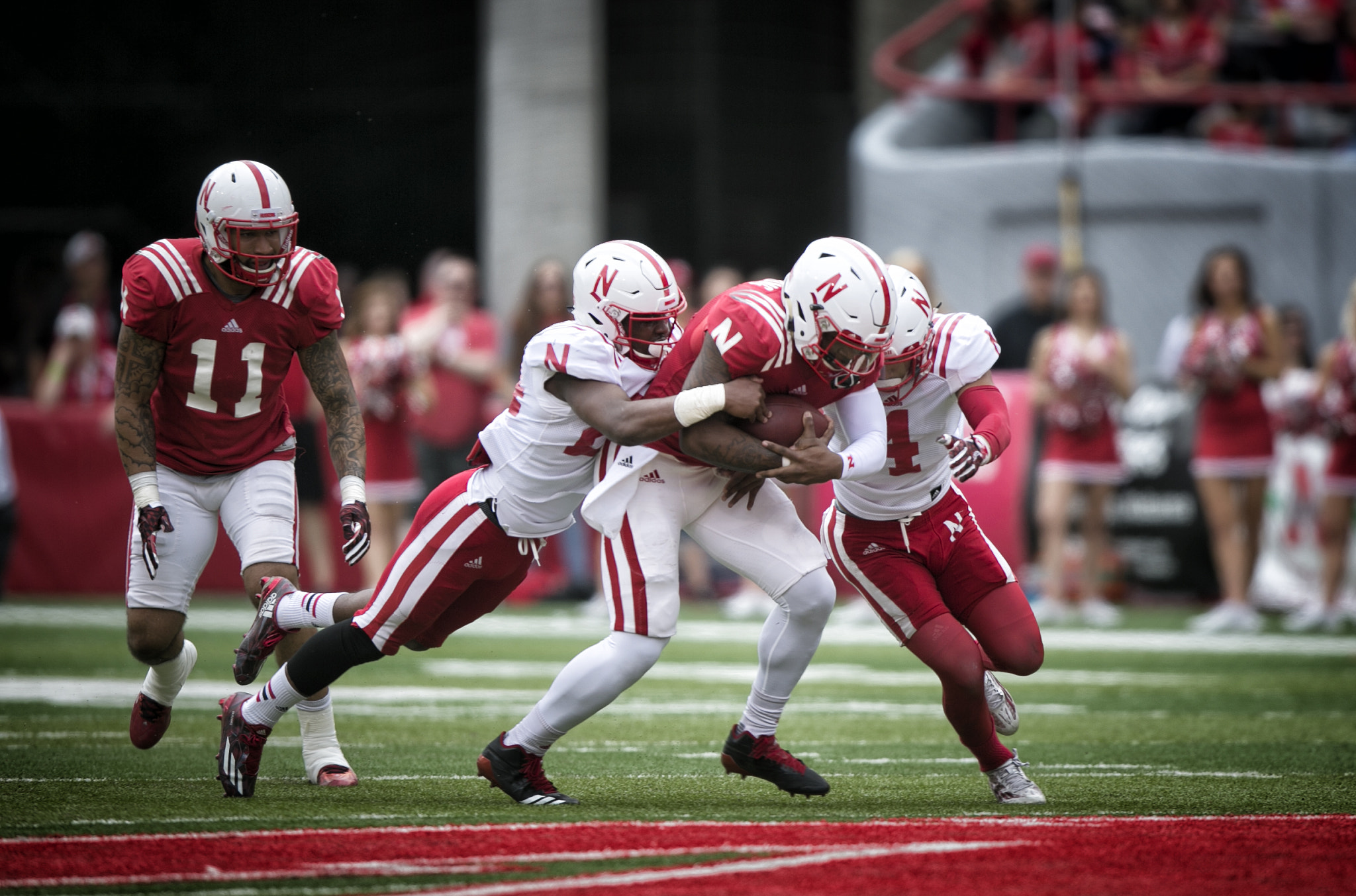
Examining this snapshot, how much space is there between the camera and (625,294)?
448 centimetres

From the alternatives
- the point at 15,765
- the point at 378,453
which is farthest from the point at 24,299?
the point at 15,765

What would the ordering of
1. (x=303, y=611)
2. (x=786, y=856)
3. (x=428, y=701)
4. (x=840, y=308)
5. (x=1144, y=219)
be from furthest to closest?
(x=1144, y=219) < (x=428, y=701) < (x=303, y=611) < (x=840, y=308) < (x=786, y=856)

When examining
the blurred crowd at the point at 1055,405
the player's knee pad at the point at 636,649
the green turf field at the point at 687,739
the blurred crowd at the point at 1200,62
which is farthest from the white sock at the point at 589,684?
the blurred crowd at the point at 1200,62

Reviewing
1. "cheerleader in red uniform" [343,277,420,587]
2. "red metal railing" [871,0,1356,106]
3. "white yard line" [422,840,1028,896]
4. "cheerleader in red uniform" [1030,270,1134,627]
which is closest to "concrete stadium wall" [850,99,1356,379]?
"red metal railing" [871,0,1356,106]

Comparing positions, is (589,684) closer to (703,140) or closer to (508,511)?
(508,511)

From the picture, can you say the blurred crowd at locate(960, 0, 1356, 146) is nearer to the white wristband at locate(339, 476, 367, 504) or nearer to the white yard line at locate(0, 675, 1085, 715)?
the white yard line at locate(0, 675, 1085, 715)

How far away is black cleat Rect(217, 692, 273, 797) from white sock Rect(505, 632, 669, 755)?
721 mm

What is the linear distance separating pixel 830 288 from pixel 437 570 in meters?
1.32

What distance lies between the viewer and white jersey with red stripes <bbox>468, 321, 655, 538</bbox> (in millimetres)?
4598

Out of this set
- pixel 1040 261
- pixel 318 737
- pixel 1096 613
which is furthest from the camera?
pixel 1040 261

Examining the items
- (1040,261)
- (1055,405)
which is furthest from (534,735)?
(1040,261)

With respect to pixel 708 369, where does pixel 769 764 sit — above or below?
below

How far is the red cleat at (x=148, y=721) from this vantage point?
5.16 meters

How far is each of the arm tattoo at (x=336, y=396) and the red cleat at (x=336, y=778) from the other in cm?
88
